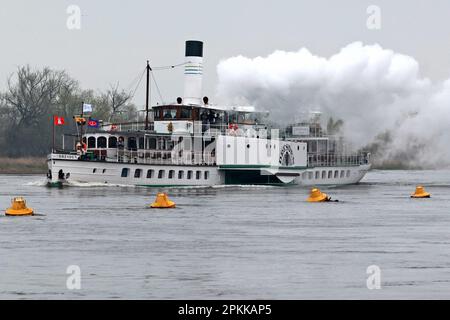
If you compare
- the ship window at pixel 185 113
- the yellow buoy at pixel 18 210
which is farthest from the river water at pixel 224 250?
the ship window at pixel 185 113

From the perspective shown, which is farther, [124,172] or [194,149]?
[194,149]

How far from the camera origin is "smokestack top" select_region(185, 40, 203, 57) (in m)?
110

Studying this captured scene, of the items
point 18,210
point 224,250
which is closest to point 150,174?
point 18,210

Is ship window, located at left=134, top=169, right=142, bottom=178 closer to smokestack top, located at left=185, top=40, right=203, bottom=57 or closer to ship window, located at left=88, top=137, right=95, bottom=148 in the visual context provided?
ship window, located at left=88, top=137, right=95, bottom=148

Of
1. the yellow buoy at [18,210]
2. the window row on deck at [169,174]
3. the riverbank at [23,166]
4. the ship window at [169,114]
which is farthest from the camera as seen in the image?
the riverbank at [23,166]

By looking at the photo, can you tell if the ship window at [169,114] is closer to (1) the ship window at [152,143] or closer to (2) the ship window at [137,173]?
(1) the ship window at [152,143]

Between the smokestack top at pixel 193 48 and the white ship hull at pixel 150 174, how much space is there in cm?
1579

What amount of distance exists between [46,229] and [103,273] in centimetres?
1580

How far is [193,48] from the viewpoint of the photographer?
360 ft

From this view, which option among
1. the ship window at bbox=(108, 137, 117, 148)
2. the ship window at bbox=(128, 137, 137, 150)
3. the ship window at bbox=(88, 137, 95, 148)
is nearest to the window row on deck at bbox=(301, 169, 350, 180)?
the ship window at bbox=(128, 137, 137, 150)

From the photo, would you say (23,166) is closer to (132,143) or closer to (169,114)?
(169,114)

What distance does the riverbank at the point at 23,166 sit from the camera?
14450 centimetres

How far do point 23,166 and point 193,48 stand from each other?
45.7 meters

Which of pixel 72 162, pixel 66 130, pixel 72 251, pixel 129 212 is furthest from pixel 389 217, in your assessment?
pixel 66 130
